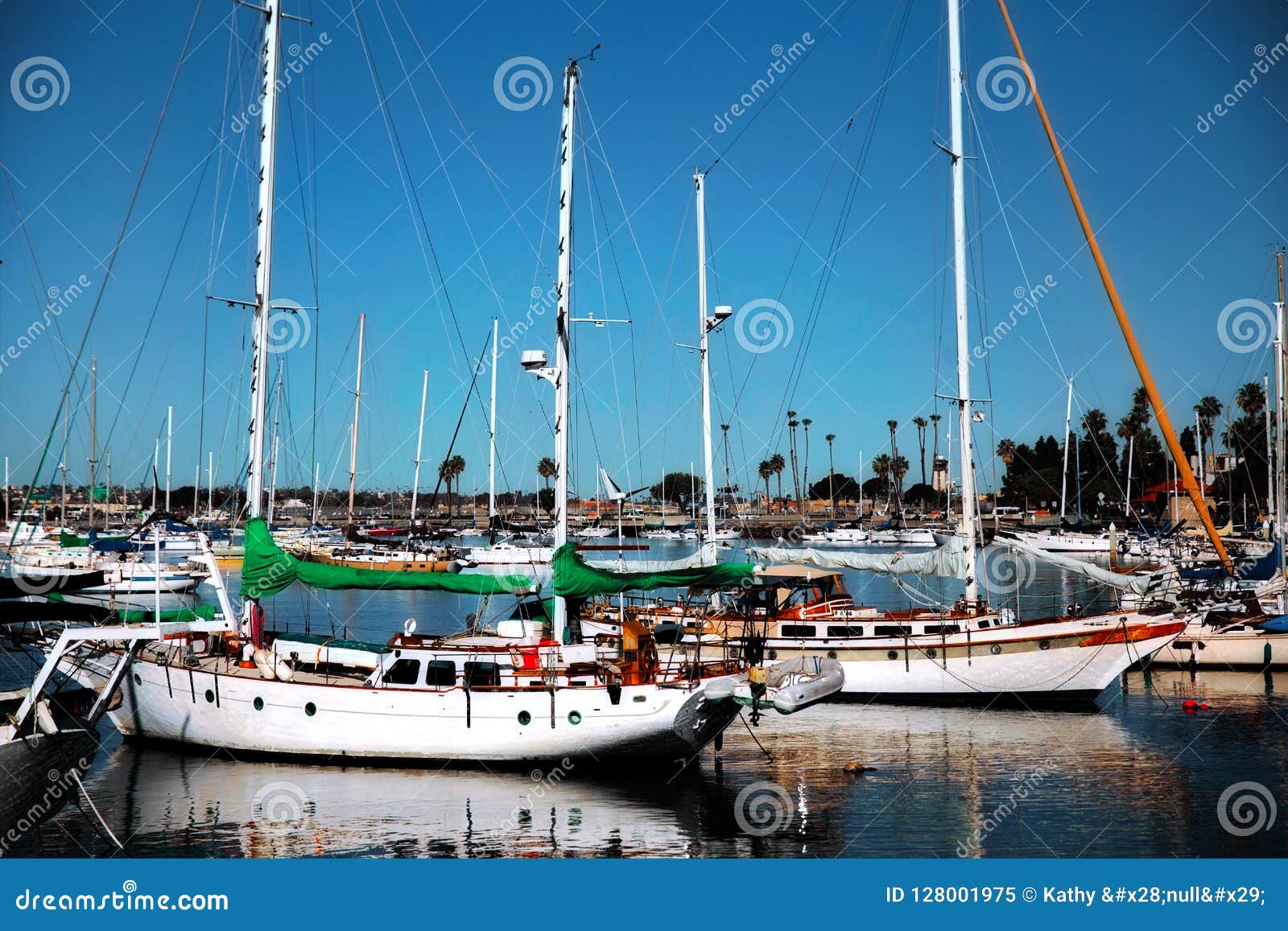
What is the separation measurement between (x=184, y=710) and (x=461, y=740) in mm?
7407

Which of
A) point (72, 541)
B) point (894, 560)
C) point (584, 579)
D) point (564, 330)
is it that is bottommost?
point (894, 560)

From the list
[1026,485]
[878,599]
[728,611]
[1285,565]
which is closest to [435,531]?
[878,599]

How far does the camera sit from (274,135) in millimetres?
27891

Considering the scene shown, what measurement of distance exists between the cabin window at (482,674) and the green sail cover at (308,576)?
2570 mm

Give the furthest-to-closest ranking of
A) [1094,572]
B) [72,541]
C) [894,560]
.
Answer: [72,541]
[894,560]
[1094,572]

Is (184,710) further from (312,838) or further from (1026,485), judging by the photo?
(1026,485)

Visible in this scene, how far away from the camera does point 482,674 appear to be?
2466 cm

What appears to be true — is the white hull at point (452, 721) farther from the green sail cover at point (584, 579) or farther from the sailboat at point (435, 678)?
the green sail cover at point (584, 579)

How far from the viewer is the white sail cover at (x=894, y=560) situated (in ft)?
118

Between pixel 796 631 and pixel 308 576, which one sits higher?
pixel 308 576

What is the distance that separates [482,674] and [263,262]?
12.3 meters

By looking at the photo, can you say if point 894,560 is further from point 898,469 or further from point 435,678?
point 898,469

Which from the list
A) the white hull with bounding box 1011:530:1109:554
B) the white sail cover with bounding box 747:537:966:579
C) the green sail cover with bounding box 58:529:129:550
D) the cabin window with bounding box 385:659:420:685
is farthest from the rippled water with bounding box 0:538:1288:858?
the white hull with bounding box 1011:530:1109:554

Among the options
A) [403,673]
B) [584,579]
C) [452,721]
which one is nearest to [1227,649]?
[584,579]
